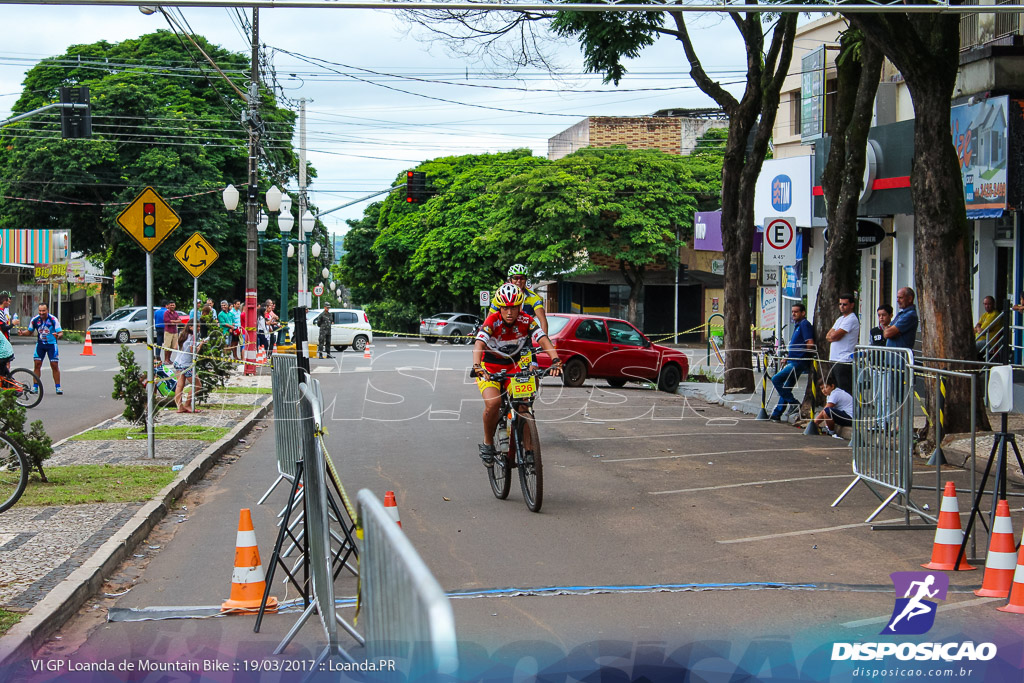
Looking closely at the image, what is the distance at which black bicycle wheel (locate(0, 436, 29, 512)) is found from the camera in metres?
8.99

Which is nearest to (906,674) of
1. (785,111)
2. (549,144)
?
(785,111)

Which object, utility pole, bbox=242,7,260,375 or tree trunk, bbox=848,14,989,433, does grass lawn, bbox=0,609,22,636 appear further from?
utility pole, bbox=242,7,260,375

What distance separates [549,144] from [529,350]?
198ft

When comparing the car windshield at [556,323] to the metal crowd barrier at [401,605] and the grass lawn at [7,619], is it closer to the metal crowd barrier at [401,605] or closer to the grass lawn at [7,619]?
the grass lawn at [7,619]

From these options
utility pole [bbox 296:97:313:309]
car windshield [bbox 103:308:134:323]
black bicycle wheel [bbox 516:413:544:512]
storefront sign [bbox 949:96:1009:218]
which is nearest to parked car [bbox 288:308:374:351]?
utility pole [bbox 296:97:313:309]

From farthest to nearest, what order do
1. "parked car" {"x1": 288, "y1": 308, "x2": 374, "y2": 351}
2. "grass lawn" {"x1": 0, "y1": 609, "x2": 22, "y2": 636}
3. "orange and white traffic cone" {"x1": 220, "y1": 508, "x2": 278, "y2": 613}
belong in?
"parked car" {"x1": 288, "y1": 308, "x2": 374, "y2": 351}, "orange and white traffic cone" {"x1": 220, "y1": 508, "x2": 278, "y2": 613}, "grass lawn" {"x1": 0, "y1": 609, "x2": 22, "y2": 636}

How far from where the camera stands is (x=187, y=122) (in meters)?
48.0

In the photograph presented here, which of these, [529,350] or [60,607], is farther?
[529,350]

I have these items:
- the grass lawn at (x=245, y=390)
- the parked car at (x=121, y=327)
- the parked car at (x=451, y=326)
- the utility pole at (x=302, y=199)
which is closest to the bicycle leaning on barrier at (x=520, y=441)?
the grass lawn at (x=245, y=390)

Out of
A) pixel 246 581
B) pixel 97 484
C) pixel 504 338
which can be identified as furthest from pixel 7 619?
pixel 504 338

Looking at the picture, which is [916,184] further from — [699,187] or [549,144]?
[549,144]

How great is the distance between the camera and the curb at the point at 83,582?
17.7ft

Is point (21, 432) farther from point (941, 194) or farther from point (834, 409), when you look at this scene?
point (834, 409)

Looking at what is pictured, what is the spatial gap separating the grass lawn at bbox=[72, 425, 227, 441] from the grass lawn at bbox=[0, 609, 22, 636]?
802 centimetres
